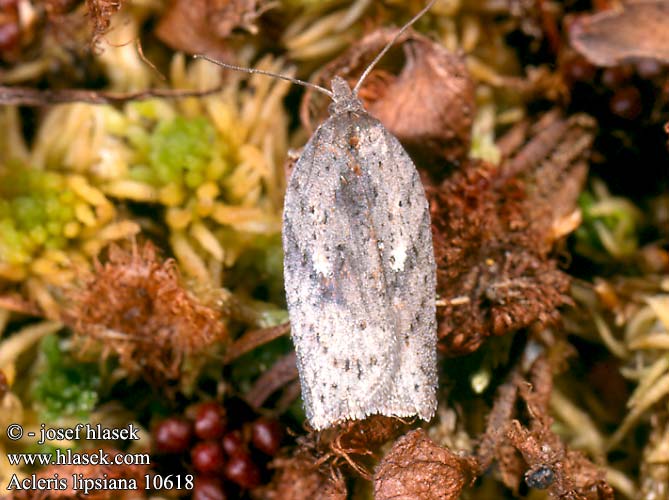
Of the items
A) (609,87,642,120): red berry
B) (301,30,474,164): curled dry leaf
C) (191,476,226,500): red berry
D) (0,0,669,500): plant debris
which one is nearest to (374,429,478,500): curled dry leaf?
(0,0,669,500): plant debris

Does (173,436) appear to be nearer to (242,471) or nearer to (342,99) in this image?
(242,471)

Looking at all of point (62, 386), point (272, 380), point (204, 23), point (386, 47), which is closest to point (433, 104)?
point (386, 47)

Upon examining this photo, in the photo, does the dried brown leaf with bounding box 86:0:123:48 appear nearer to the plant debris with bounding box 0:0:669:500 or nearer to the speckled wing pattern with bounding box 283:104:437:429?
the plant debris with bounding box 0:0:669:500

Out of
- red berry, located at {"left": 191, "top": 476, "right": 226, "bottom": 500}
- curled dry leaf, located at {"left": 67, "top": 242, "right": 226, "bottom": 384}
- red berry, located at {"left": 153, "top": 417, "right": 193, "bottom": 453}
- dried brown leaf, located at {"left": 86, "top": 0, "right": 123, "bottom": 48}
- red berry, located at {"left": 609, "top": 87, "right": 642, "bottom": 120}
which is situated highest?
dried brown leaf, located at {"left": 86, "top": 0, "right": 123, "bottom": 48}

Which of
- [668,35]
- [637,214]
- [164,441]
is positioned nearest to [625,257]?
[637,214]

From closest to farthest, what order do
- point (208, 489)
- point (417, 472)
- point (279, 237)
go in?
point (417, 472)
point (208, 489)
point (279, 237)

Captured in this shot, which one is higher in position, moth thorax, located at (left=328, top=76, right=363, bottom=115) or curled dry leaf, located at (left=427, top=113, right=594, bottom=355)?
moth thorax, located at (left=328, top=76, right=363, bottom=115)
